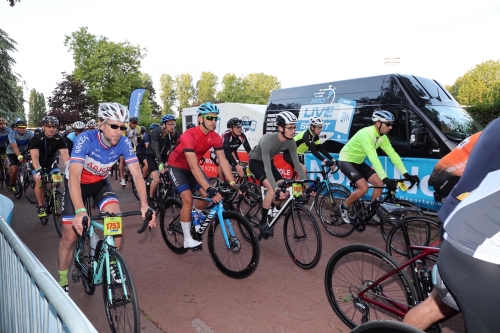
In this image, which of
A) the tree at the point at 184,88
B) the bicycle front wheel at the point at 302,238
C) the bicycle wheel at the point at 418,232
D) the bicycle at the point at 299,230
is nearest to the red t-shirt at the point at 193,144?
the bicycle at the point at 299,230

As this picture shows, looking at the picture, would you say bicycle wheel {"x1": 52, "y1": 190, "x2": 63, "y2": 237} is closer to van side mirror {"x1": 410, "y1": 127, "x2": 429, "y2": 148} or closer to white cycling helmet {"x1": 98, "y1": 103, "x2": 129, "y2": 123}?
white cycling helmet {"x1": 98, "y1": 103, "x2": 129, "y2": 123}

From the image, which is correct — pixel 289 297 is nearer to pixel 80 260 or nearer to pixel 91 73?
pixel 80 260

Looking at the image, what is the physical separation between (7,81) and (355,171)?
848 inches

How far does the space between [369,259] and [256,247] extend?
5.53 ft

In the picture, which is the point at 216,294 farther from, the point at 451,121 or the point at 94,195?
the point at 451,121

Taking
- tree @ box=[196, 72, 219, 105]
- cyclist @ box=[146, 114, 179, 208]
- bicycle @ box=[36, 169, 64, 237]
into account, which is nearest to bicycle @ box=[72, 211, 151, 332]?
bicycle @ box=[36, 169, 64, 237]

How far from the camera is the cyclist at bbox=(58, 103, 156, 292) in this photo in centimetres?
351

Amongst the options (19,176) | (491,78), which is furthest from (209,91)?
(19,176)

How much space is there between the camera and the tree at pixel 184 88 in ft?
331

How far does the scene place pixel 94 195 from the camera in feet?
13.4

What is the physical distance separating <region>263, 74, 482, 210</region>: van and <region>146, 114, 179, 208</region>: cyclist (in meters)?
2.95

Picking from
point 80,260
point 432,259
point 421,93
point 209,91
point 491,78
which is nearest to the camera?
point 432,259

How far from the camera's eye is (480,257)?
4.79 feet

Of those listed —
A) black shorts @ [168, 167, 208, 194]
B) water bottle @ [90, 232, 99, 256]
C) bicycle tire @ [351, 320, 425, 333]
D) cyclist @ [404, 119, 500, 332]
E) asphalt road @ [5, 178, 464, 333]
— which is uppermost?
cyclist @ [404, 119, 500, 332]
